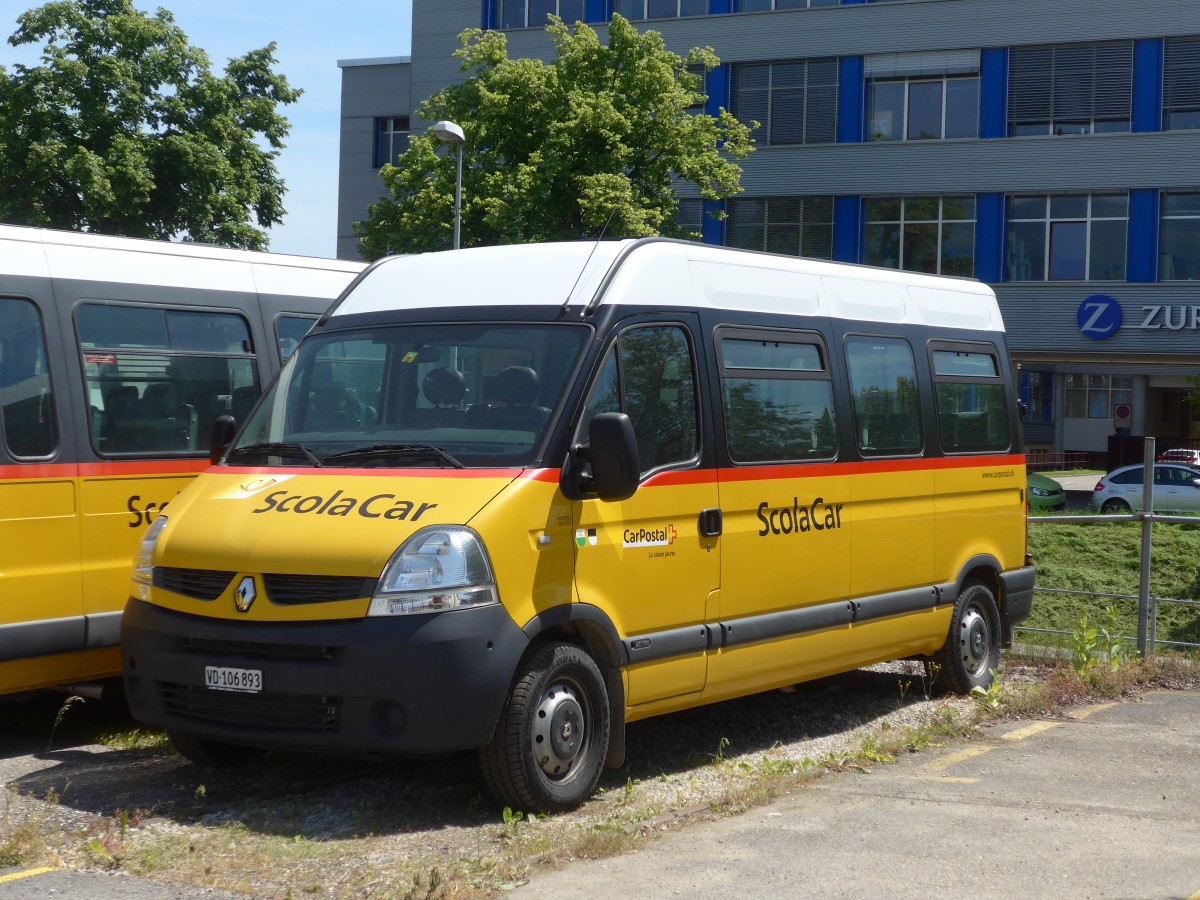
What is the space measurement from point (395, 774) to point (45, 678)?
6.84 ft

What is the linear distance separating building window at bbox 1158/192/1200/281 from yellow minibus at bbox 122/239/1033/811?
32.8m

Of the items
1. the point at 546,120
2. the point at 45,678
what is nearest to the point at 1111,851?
the point at 45,678

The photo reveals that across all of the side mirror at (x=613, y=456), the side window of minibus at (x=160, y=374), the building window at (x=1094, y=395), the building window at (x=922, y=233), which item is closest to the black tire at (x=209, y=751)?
the side window of minibus at (x=160, y=374)

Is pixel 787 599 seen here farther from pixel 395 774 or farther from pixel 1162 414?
pixel 1162 414

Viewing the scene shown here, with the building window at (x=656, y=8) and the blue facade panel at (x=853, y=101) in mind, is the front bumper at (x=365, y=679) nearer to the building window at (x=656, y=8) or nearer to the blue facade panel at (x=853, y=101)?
the blue facade panel at (x=853, y=101)

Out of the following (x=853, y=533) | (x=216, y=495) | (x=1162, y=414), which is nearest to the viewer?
(x=216, y=495)

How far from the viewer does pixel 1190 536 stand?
26.0 m

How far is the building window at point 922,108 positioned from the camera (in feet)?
136

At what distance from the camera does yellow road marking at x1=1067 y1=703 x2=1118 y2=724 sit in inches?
384

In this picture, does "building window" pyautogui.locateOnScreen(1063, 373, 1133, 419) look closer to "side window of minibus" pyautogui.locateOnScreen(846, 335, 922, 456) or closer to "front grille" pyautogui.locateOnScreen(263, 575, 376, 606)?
"side window of minibus" pyautogui.locateOnScreen(846, 335, 922, 456)

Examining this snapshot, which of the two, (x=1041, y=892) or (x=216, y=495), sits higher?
(x=216, y=495)

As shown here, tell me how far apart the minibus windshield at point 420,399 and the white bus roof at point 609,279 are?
228 millimetres

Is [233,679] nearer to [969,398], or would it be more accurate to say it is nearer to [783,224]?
[969,398]

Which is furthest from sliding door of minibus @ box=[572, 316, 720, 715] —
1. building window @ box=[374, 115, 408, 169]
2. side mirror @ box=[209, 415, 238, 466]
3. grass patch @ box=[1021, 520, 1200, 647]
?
building window @ box=[374, 115, 408, 169]
